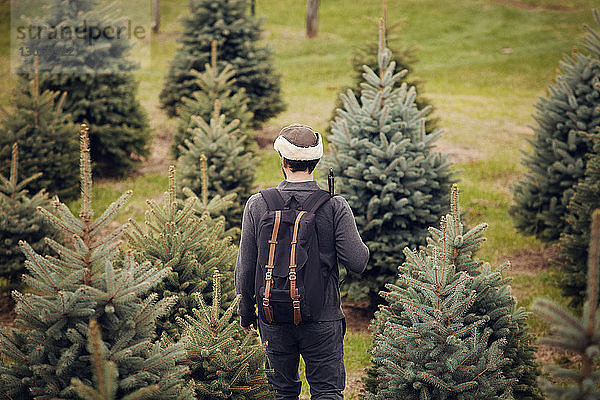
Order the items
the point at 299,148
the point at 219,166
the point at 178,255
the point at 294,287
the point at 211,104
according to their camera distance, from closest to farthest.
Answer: the point at 294,287 < the point at 299,148 < the point at 178,255 < the point at 219,166 < the point at 211,104

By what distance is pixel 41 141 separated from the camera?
932 centimetres

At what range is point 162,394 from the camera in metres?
3.48

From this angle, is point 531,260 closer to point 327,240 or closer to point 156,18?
point 327,240

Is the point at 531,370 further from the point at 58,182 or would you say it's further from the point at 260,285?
the point at 58,182

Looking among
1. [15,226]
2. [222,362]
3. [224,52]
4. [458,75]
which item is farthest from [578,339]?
[458,75]

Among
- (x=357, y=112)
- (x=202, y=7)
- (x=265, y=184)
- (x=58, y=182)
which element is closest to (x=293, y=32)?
(x=202, y=7)

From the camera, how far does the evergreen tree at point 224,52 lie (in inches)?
492

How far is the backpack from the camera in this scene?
409cm

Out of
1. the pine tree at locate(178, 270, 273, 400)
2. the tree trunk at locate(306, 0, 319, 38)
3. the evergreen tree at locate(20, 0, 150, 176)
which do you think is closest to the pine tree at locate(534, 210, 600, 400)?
the pine tree at locate(178, 270, 273, 400)

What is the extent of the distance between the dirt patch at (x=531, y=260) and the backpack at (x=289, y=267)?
5.54 meters

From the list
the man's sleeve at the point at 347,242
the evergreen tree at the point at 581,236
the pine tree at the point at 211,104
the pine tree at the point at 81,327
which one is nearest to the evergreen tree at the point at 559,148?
the evergreen tree at the point at 581,236

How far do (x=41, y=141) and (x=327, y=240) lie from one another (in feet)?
21.2

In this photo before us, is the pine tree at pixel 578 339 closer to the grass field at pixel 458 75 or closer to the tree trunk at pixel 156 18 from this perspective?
the grass field at pixel 458 75

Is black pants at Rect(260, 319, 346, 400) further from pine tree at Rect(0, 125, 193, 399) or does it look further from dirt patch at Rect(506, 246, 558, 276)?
dirt patch at Rect(506, 246, 558, 276)
